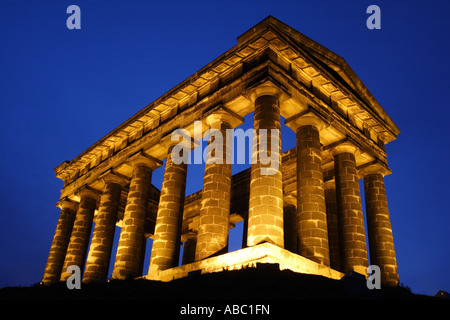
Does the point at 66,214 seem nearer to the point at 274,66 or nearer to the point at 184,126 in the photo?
the point at 184,126

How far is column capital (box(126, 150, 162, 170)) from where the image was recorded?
2725cm

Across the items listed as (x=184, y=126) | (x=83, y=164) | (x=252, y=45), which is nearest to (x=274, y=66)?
(x=252, y=45)

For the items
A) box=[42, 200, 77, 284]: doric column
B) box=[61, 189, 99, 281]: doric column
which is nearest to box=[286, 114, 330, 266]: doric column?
box=[61, 189, 99, 281]: doric column

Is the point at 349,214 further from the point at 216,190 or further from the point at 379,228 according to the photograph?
the point at 216,190

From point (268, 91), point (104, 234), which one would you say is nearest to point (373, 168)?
point (268, 91)

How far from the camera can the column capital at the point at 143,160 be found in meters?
27.2

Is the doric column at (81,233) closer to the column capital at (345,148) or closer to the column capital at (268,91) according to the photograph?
the column capital at (268,91)

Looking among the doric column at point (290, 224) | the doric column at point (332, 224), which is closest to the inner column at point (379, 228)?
the doric column at point (332, 224)

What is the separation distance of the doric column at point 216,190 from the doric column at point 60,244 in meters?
16.1

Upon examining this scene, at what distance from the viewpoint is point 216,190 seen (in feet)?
67.3

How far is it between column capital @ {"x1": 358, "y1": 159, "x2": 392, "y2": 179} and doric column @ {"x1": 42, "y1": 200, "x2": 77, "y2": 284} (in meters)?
22.4

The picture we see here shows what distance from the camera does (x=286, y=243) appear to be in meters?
28.0

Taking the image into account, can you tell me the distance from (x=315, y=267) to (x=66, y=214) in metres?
22.7

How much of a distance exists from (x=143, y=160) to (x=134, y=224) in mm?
4542
